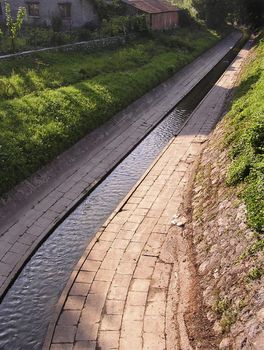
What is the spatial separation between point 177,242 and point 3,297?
5.95 m

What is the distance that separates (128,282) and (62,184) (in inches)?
308

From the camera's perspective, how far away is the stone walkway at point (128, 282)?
412 inches

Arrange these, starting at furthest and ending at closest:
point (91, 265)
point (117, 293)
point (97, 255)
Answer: point (97, 255) → point (91, 265) → point (117, 293)

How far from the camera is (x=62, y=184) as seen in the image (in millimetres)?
18891

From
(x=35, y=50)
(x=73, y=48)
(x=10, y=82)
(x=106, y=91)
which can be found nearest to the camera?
(x=10, y=82)

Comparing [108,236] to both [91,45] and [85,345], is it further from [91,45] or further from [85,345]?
[91,45]

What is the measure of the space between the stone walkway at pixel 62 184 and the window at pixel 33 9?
2150cm

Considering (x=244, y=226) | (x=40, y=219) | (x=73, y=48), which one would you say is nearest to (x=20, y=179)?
(x=40, y=219)

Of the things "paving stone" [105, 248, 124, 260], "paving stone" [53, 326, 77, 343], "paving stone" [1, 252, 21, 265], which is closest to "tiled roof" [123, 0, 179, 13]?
"paving stone" [105, 248, 124, 260]

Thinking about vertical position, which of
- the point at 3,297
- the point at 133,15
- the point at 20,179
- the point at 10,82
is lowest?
the point at 3,297

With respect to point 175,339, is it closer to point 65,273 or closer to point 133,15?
point 65,273

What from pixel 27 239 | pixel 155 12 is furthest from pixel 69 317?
pixel 155 12

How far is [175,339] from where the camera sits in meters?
10.1

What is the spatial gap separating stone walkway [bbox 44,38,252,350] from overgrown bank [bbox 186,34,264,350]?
1.07 m
